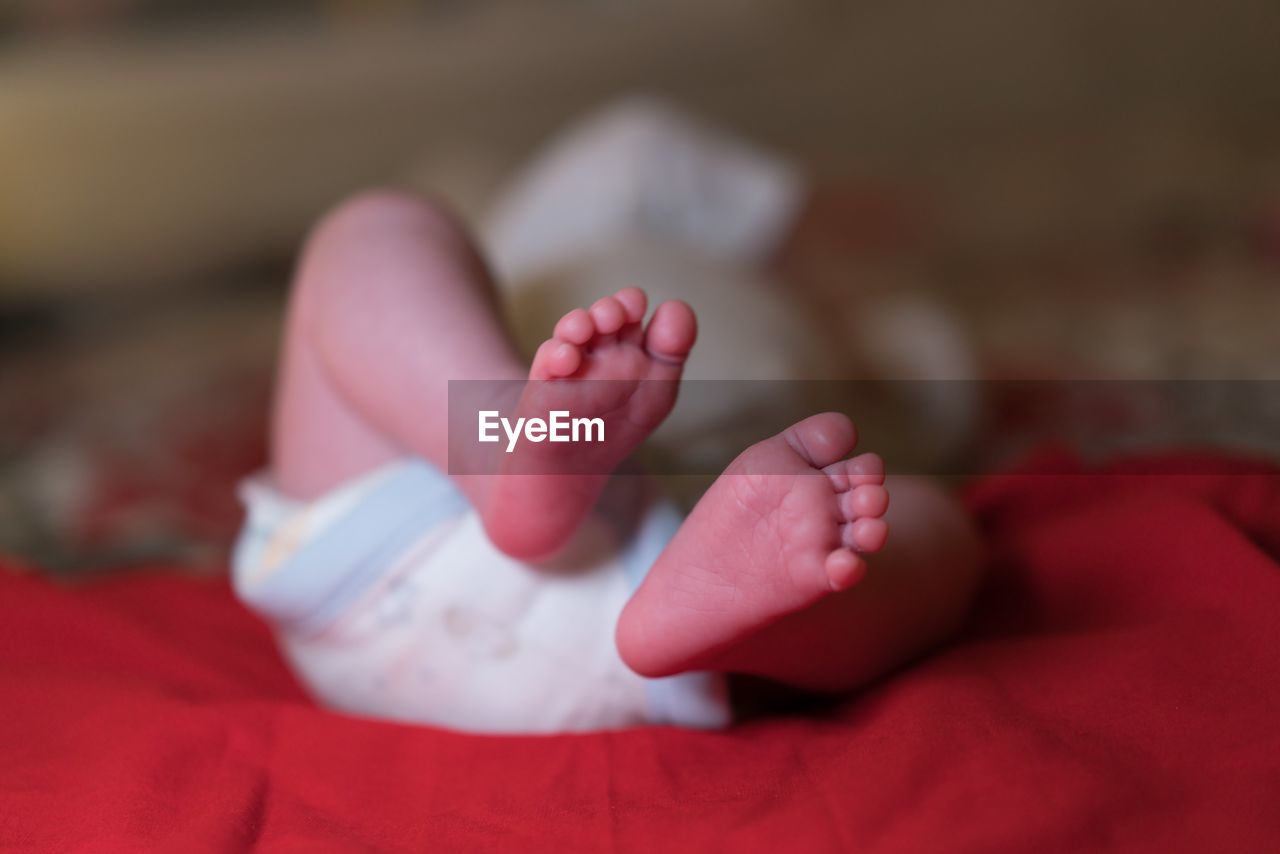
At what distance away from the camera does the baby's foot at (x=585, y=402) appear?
1.44 feet

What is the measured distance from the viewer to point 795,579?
424 mm

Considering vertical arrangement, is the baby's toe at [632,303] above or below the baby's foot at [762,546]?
above

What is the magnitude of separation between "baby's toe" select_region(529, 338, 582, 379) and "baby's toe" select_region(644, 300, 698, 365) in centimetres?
3

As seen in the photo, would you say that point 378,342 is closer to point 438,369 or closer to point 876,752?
point 438,369

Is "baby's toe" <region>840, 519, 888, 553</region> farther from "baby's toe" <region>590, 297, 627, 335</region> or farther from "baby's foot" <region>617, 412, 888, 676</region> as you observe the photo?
"baby's toe" <region>590, 297, 627, 335</region>

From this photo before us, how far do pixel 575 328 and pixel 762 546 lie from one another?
0.35ft

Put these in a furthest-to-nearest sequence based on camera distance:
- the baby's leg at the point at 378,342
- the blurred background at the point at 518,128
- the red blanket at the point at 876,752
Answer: the blurred background at the point at 518,128, the baby's leg at the point at 378,342, the red blanket at the point at 876,752

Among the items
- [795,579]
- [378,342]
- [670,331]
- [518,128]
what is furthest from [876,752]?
[518,128]

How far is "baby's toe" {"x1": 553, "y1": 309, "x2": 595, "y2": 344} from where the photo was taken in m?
A: 0.43

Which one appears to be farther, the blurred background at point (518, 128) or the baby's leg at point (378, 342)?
the blurred background at point (518, 128)

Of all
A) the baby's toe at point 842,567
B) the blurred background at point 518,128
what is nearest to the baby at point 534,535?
the baby's toe at point 842,567

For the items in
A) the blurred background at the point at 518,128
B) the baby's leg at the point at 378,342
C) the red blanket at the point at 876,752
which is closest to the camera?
the red blanket at the point at 876,752

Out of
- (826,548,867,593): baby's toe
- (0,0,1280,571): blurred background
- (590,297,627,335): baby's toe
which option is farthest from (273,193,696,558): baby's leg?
(0,0,1280,571): blurred background

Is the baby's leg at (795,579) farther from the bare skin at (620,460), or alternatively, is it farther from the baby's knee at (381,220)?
the baby's knee at (381,220)
